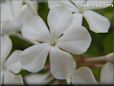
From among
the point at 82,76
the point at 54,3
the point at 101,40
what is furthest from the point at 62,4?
the point at 101,40

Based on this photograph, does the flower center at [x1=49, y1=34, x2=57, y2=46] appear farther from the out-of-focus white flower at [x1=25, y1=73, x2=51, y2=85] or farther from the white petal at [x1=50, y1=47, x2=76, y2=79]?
the out-of-focus white flower at [x1=25, y1=73, x2=51, y2=85]

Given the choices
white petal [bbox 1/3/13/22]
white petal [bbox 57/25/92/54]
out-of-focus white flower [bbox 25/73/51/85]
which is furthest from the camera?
out-of-focus white flower [bbox 25/73/51/85]

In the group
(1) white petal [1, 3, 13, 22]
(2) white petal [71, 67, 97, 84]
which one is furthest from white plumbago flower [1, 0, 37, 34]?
(2) white petal [71, 67, 97, 84]

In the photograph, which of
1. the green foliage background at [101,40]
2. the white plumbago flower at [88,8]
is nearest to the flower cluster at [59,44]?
the white plumbago flower at [88,8]

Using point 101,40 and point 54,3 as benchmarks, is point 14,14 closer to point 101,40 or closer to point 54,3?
point 54,3

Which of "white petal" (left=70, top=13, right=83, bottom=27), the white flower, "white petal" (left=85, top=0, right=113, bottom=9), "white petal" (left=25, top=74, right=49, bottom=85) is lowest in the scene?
"white petal" (left=25, top=74, right=49, bottom=85)

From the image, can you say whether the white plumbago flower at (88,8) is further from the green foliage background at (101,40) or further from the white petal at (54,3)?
the green foliage background at (101,40)

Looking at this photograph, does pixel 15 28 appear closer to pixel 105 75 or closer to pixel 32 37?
pixel 32 37
